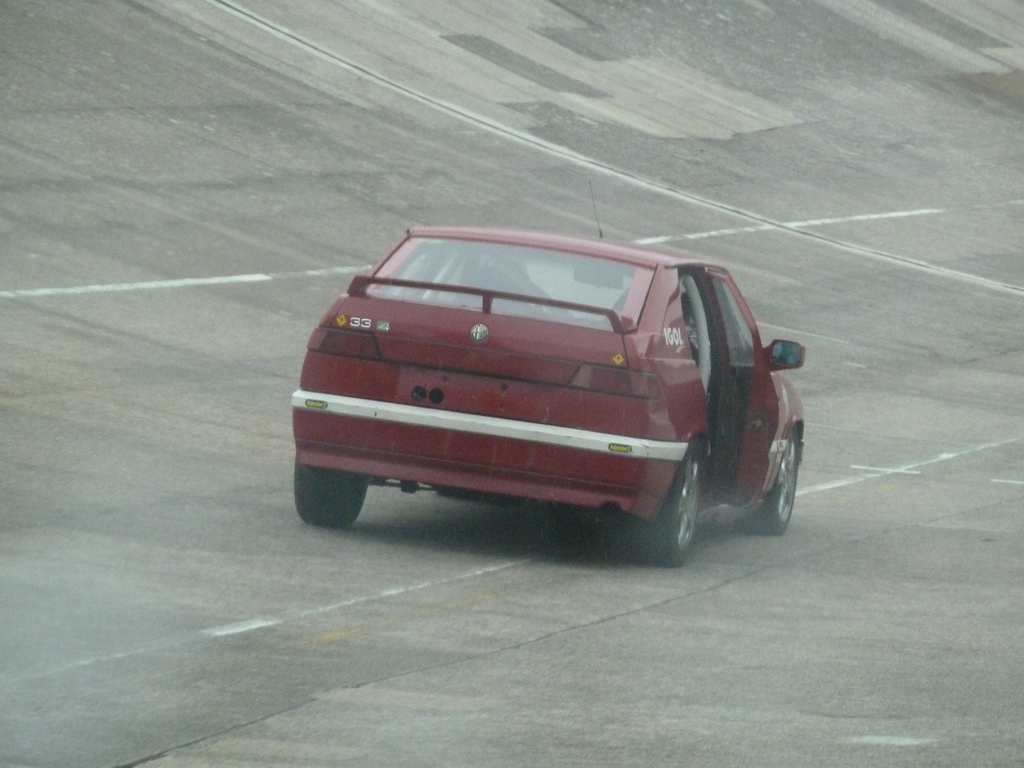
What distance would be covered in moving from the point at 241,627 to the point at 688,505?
9.59ft

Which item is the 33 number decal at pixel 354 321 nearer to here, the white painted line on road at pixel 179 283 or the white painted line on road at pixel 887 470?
the white painted line on road at pixel 887 470

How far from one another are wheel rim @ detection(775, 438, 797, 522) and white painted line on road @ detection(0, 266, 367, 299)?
793cm

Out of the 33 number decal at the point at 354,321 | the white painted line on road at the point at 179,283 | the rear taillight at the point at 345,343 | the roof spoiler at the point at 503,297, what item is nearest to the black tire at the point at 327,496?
the rear taillight at the point at 345,343

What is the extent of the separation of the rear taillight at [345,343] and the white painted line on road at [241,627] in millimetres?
1911

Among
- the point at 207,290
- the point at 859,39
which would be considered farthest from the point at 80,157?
the point at 859,39

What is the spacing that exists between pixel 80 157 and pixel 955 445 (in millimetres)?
11907

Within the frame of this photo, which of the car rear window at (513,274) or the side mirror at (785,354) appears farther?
the side mirror at (785,354)

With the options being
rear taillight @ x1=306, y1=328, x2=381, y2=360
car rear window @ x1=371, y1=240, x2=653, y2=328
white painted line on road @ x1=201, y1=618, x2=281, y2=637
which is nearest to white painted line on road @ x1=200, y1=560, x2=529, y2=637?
white painted line on road @ x1=201, y1=618, x2=281, y2=637

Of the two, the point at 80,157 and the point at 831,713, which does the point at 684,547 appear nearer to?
the point at 831,713

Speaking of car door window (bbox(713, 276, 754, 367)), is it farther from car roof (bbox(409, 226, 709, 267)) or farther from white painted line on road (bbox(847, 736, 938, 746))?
white painted line on road (bbox(847, 736, 938, 746))

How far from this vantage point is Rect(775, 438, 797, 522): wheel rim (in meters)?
11.3

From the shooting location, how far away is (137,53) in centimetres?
3039

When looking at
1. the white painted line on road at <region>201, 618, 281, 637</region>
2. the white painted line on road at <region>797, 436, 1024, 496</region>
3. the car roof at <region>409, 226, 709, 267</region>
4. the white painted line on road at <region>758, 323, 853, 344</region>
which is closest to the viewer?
the white painted line on road at <region>201, 618, 281, 637</region>

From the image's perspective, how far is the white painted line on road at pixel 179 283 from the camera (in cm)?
1745
